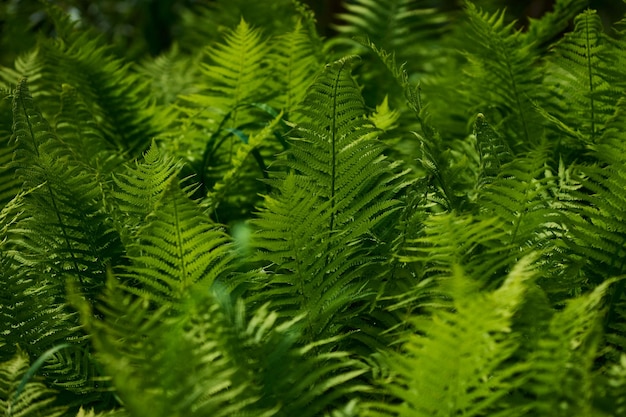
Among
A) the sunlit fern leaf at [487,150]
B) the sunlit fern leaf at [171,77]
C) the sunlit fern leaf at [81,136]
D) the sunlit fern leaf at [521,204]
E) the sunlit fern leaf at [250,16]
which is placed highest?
the sunlit fern leaf at [250,16]

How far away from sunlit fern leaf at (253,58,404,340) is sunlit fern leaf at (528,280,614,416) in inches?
14.2

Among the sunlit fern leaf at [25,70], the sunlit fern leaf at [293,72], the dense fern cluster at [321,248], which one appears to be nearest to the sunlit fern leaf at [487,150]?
the dense fern cluster at [321,248]

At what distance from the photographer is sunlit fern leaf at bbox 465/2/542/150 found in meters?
1.75

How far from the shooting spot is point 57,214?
1403 mm

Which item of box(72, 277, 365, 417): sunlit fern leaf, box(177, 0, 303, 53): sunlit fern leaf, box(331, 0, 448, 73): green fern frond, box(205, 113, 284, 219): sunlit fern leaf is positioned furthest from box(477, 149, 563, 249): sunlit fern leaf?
box(177, 0, 303, 53): sunlit fern leaf

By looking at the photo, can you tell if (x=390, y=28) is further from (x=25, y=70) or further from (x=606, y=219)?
(x=606, y=219)

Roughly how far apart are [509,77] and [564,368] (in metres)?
0.95

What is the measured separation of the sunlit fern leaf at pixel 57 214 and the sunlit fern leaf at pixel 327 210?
1.02 ft

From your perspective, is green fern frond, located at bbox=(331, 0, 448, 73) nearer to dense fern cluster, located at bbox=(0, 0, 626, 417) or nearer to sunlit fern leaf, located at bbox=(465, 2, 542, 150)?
dense fern cluster, located at bbox=(0, 0, 626, 417)

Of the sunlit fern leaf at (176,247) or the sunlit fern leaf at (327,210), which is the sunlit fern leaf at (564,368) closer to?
the sunlit fern leaf at (327,210)

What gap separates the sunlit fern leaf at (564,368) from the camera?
92 centimetres

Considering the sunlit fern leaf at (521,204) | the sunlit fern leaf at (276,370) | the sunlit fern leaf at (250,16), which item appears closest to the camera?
the sunlit fern leaf at (276,370)

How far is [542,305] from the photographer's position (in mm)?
1055

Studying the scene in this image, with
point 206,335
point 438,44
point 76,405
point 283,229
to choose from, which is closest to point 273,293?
point 283,229
